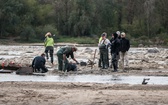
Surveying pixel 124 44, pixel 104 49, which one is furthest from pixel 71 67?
pixel 124 44

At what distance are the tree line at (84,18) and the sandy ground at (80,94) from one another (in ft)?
234

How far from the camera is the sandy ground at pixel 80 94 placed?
13.3 meters

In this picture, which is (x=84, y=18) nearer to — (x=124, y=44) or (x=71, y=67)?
(x=124, y=44)

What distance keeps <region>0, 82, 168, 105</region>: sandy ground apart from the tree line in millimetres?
71182

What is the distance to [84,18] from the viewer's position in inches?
3656

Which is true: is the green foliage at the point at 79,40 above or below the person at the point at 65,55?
below

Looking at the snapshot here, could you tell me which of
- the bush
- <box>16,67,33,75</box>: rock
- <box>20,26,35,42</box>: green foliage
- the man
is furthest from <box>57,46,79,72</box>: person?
the bush

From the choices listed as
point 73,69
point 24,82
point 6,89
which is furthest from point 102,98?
point 73,69

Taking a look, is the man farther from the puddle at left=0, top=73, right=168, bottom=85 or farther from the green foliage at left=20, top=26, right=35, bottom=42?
the green foliage at left=20, top=26, right=35, bottom=42

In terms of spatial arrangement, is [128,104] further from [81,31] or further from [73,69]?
[81,31]

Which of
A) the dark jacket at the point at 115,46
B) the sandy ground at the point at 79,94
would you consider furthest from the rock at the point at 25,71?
the dark jacket at the point at 115,46

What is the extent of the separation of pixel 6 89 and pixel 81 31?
78210mm

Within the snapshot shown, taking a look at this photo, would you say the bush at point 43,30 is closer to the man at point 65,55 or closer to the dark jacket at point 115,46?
the dark jacket at point 115,46

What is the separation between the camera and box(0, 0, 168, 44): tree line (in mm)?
93000
